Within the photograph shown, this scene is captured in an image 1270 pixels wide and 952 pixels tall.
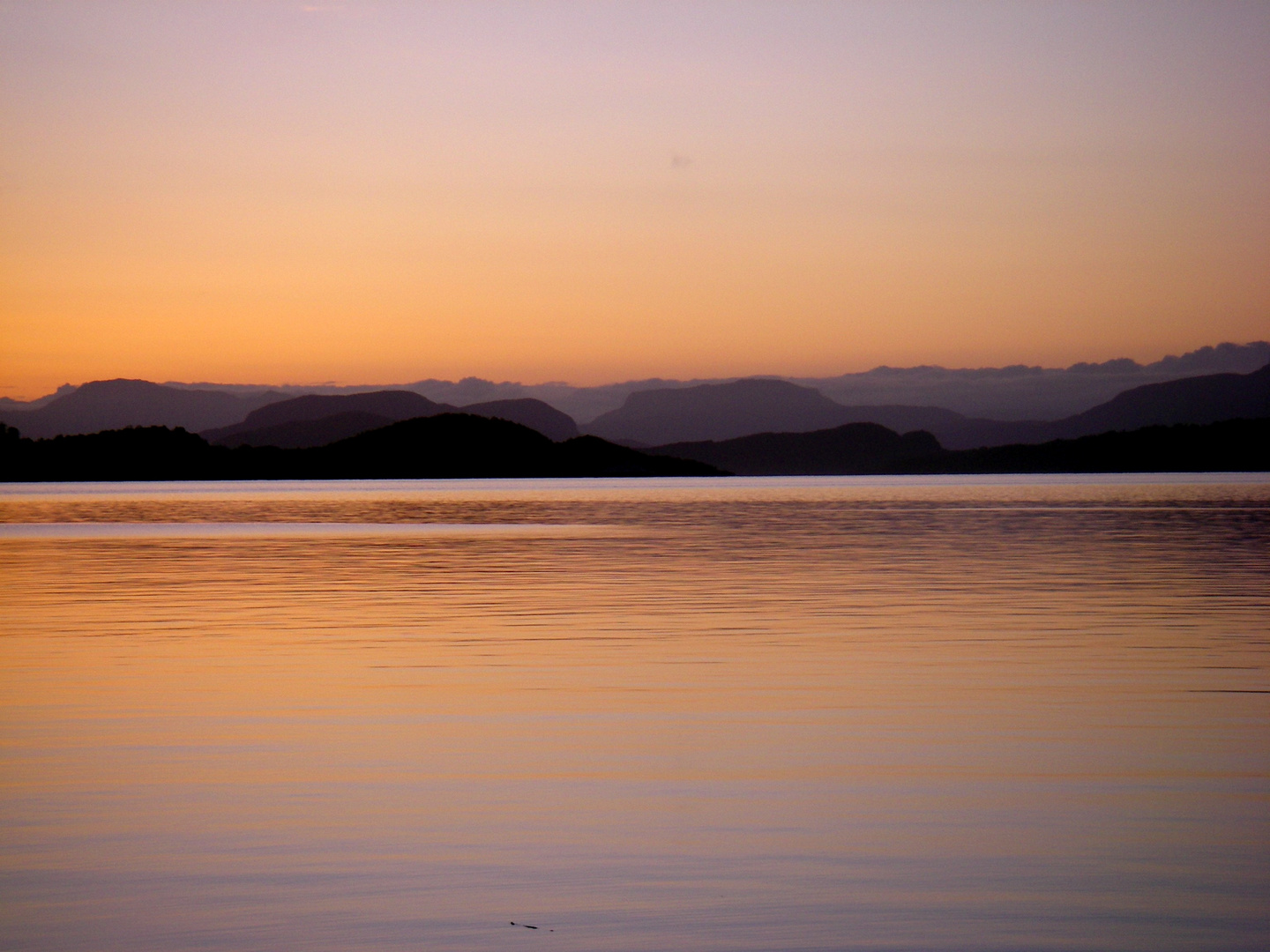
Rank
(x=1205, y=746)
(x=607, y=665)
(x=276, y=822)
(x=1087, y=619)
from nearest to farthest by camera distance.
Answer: (x=276, y=822), (x=1205, y=746), (x=607, y=665), (x=1087, y=619)

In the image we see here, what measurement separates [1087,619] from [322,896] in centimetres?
1775

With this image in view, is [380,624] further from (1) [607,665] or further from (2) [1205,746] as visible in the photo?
(2) [1205,746]

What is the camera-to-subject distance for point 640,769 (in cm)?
1227

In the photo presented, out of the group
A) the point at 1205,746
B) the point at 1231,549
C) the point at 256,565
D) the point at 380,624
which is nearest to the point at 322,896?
the point at 1205,746

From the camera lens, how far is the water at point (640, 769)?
8.34 meters

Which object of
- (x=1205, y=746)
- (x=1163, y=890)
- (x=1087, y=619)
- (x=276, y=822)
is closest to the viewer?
(x=1163, y=890)

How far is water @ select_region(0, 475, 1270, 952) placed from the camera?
8344mm

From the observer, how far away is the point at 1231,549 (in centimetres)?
4147

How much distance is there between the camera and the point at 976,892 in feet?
28.6

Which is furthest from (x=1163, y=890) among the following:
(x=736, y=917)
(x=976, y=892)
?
(x=736, y=917)

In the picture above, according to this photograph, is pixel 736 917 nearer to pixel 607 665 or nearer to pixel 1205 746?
pixel 1205 746

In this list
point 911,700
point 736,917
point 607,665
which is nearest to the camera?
point 736,917

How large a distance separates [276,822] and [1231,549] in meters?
37.5

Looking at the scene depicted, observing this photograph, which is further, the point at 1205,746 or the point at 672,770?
the point at 1205,746
